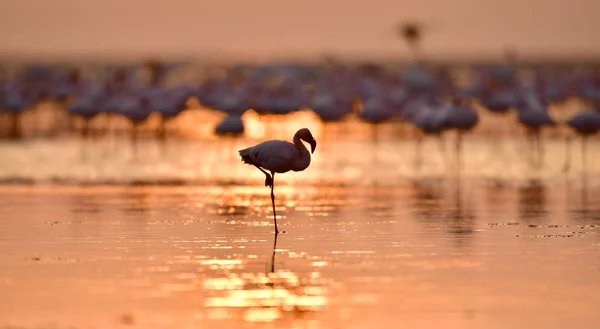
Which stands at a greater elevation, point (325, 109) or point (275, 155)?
point (325, 109)

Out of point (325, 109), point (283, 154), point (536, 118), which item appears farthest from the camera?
point (325, 109)

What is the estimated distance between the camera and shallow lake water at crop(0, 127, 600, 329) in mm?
9328

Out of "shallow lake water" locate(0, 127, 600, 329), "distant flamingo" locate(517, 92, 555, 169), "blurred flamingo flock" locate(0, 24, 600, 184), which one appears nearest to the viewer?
"shallow lake water" locate(0, 127, 600, 329)

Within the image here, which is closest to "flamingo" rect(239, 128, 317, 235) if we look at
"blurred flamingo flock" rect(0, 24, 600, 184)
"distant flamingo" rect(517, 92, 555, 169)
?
"blurred flamingo flock" rect(0, 24, 600, 184)

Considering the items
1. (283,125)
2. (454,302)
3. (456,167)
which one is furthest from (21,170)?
(283,125)

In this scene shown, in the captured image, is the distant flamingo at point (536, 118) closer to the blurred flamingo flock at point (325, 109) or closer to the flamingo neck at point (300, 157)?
the blurred flamingo flock at point (325, 109)

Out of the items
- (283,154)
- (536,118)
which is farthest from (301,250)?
(536,118)

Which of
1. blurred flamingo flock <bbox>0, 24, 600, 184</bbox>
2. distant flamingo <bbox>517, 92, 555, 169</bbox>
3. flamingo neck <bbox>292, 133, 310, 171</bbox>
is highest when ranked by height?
blurred flamingo flock <bbox>0, 24, 600, 184</bbox>

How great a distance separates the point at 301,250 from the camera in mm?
12578

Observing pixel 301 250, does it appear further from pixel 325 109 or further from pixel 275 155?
pixel 325 109

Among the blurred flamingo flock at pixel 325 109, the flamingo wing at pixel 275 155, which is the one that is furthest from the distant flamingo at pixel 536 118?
the flamingo wing at pixel 275 155

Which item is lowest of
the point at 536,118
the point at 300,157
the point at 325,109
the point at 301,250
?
the point at 301,250

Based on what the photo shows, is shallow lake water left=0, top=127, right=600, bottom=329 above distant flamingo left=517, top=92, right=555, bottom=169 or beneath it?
beneath

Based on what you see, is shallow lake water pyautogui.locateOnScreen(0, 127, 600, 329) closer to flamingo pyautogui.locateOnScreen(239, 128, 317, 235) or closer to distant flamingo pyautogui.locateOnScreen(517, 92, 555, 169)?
flamingo pyautogui.locateOnScreen(239, 128, 317, 235)
